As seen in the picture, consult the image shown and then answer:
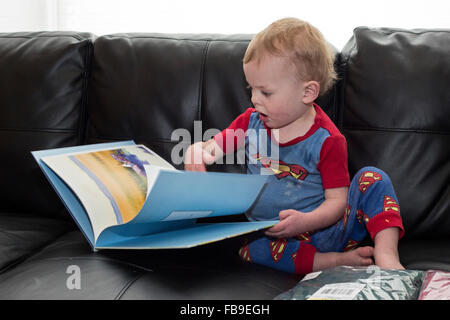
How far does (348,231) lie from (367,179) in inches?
5.0

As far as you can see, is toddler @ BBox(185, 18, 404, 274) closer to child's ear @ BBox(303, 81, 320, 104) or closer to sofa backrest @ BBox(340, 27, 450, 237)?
child's ear @ BBox(303, 81, 320, 104)

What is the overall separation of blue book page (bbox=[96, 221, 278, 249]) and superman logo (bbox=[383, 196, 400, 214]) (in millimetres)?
255

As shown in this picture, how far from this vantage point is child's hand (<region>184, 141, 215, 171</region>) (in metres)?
1.11

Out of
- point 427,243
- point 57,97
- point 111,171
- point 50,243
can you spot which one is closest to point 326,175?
point 427,243

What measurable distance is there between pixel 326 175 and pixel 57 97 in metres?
0.81

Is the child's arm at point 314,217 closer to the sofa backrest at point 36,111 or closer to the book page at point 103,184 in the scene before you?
the book page at point 103,184

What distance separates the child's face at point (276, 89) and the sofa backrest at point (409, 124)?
0.22m

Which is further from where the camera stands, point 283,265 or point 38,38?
point 38,38

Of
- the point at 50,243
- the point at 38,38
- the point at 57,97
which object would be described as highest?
the point at 38,38

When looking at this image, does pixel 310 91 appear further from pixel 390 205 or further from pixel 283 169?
pixel 390 205

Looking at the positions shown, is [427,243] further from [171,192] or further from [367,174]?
[171,192]
